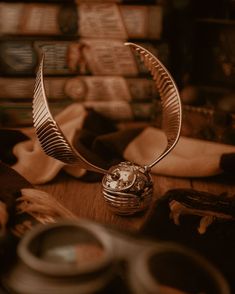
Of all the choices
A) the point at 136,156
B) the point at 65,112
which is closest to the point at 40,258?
the point at 136,156

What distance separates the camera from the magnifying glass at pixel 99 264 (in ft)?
1.34

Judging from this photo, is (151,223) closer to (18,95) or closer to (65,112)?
(65,112)

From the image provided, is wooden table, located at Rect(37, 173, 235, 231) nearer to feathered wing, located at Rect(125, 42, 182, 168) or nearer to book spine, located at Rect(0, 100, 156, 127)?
feathered wing, located at Rect(125, 42, 182, 168)

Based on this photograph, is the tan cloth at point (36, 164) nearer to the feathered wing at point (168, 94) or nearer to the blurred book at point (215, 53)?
the feathered wing at point (168, 94)

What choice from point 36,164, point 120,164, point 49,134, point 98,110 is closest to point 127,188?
point 120,164

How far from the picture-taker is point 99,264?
0.41 metres

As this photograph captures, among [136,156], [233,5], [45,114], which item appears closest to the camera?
[45,114]

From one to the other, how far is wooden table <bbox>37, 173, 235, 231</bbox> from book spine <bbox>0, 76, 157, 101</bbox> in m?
0.33

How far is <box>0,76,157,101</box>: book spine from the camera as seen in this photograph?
50.4 inches

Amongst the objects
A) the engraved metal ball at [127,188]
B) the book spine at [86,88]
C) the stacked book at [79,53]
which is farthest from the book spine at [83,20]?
the engraved metal ball at [127,188]

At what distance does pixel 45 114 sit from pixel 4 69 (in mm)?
549

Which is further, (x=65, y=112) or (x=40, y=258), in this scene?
(x=65, y=112)

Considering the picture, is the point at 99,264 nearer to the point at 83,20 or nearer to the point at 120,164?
the point at 120,164

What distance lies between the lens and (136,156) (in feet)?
3.62
